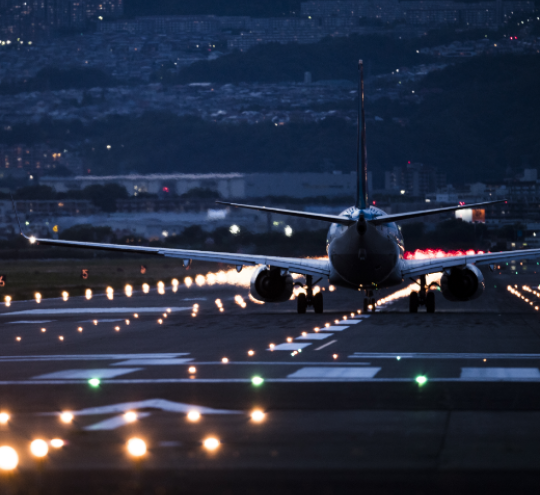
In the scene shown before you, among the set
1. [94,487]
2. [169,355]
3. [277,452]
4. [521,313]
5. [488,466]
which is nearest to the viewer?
[94,487]

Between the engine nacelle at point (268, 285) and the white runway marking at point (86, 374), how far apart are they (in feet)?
72.1

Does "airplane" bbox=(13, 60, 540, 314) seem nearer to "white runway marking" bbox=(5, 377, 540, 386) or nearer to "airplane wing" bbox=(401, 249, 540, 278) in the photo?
"airplane wing" bbox=(401, 249, 540, 278)

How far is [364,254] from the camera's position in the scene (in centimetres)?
4134

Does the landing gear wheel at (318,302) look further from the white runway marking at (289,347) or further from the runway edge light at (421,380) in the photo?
the runway edge light at (421,380)

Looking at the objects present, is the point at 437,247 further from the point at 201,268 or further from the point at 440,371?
the point at 440,371

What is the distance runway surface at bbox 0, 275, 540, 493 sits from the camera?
12180 mm

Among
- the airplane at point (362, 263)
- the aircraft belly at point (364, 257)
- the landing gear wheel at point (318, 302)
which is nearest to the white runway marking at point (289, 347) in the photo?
the airplane at point (362, 263)

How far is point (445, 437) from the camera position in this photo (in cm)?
1418

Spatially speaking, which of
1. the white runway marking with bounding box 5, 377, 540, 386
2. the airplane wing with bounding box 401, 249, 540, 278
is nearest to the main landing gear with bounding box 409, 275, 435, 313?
the airplane wing with bounding box 401, 249, 540, 278

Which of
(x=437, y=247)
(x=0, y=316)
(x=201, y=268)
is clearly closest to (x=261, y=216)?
(x=201, y=268)

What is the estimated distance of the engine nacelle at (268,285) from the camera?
44719 mm

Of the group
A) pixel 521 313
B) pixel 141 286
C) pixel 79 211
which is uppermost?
pixel 79 211

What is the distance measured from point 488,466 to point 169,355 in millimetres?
14411

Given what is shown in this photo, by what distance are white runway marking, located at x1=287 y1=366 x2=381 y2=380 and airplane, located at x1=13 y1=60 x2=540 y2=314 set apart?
60.5 ft
